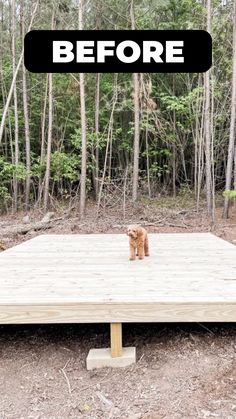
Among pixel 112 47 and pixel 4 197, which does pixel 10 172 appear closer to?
pixel 4 197

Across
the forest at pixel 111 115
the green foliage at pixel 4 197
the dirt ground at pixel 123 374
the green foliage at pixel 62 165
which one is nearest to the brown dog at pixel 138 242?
the dirt ground at pixel 123 374

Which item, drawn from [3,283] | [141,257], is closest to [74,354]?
[3,283]

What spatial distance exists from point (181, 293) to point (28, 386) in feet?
3.11

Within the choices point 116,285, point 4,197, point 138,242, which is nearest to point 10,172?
point 4,197

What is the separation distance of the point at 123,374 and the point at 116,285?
1.81 feet

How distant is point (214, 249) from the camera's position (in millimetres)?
3615

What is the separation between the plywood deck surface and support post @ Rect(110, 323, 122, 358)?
45 mm

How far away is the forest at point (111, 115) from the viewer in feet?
30.8

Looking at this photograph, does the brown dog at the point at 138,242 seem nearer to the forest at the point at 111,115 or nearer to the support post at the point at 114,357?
the support post at the point at 114,357

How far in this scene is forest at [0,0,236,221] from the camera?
939 cm

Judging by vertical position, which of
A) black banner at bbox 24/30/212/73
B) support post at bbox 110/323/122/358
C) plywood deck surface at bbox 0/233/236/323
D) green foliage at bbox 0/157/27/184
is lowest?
support post at bbox 110/323/122/358

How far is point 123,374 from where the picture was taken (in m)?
1.91

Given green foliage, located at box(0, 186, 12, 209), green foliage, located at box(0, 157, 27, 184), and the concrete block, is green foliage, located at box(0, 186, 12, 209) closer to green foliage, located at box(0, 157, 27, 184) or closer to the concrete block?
green foliage, located at box(0, 157, 27, 184)

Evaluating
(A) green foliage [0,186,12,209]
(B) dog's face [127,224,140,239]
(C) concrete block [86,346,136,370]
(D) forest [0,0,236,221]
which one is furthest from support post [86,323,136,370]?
(A) green foliage [0,186,12,209]
